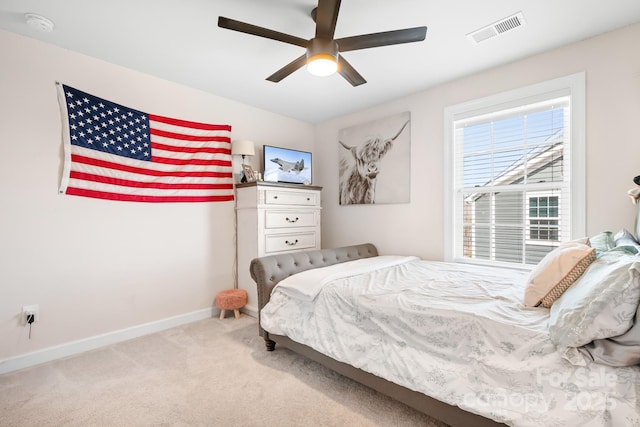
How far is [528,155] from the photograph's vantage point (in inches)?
105

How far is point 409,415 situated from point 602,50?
119 inches

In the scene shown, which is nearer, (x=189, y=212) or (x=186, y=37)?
(x=186, y=37)

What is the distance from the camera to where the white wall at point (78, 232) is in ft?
7.19

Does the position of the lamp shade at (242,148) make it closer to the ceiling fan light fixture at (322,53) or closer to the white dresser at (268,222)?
the white dresser at (268,222)

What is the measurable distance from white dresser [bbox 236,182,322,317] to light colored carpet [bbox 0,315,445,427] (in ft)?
3.38

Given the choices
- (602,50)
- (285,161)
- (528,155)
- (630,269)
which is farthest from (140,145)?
(602,50)

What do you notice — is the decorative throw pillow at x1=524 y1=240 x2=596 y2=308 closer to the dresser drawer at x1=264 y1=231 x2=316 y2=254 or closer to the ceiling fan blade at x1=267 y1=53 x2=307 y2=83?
the ceiling fan blade at x1=267 y1=53 x2=307 y2=83

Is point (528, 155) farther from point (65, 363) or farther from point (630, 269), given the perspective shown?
point (65, 363)

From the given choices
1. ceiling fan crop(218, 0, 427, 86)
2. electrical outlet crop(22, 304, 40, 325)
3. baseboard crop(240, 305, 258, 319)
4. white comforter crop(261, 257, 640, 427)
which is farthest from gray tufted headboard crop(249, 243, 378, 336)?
electrical outlet crop(22, 304, 40, 325)

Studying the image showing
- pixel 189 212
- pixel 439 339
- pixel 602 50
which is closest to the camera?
pixel 439 339

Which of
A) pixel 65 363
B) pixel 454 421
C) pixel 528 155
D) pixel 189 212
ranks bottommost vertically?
pixel 65 363

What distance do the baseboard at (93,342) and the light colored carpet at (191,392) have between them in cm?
8

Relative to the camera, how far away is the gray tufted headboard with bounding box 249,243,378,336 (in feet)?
7.77

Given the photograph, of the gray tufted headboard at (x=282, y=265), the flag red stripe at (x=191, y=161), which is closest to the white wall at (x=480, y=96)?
the gray tufted headboard at (x=282, y=265)
